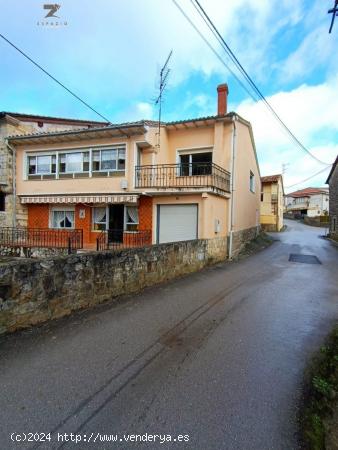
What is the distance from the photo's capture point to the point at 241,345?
402 centimetres

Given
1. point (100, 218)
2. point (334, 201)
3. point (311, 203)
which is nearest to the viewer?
point (100, 218)

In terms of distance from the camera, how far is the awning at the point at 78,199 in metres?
13.2

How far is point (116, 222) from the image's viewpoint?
1467 centimetres

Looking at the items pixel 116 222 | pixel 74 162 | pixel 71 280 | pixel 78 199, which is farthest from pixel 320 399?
pixel 74 162

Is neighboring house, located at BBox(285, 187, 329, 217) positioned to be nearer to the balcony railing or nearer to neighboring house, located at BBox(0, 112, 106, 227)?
the balcony railing

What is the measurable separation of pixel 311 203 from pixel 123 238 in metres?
57.8

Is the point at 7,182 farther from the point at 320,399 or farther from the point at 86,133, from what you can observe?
the point at 320,399

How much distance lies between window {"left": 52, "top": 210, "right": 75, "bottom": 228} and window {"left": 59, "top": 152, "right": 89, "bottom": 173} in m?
2.53

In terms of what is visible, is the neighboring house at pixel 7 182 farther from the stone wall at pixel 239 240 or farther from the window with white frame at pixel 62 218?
the stone wall at pixel 239 240

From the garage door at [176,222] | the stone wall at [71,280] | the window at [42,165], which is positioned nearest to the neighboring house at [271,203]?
the garage door at [176,222]

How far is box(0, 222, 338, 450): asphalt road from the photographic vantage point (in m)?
2.37

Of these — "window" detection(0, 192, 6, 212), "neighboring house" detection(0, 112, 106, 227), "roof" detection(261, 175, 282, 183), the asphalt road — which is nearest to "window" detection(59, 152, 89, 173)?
"neighboring house" detection(0, 112, 106, 227)

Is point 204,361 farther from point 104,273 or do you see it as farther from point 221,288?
point 221,288

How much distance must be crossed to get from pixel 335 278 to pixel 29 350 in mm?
9465
